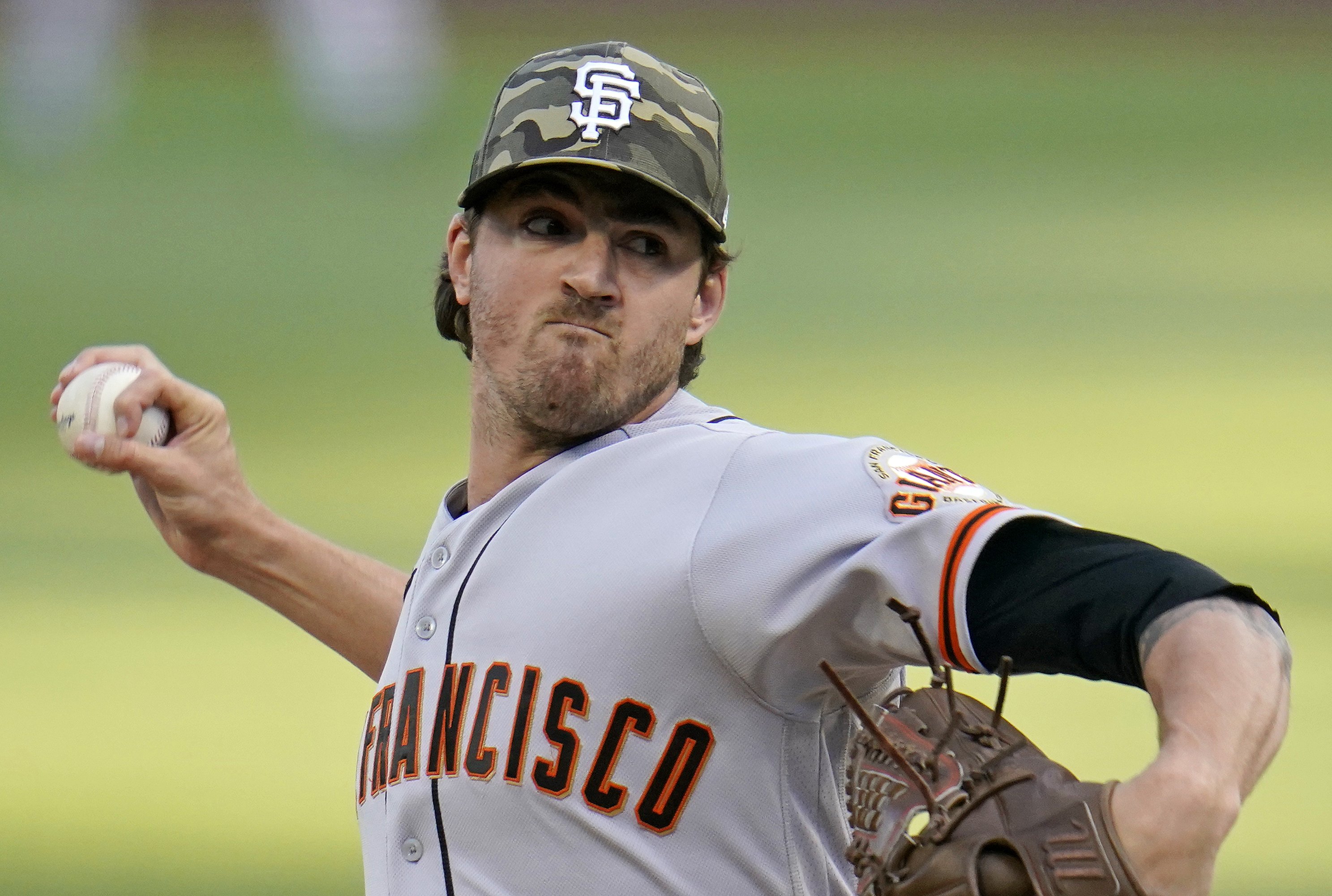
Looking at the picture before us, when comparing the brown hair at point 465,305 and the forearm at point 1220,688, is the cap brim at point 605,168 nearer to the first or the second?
the brown hair at point 465,305

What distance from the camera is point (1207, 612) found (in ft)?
3.80

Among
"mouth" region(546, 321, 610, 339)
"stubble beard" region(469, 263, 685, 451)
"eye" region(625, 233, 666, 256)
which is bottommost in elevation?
"stubble beard" region(469, 263, 685, 451)

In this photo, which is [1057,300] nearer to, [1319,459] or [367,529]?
[1319,459]

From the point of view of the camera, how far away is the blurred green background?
14.2 ft

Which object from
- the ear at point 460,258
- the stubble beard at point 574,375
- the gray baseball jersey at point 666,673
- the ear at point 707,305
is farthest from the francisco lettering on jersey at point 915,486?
the ear at point 460,258

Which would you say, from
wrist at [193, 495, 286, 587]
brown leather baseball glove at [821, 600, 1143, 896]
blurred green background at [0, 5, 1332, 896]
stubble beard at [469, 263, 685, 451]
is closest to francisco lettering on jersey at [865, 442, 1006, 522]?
brown leather baseball glove at [821, 600, 1143, 896]

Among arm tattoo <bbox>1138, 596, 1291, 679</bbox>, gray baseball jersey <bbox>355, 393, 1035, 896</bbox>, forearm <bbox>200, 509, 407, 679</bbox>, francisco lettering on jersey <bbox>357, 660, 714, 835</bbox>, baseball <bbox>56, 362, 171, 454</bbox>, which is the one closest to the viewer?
arm tattoo <bbox>1138, 596, 1291, 679</bbox>

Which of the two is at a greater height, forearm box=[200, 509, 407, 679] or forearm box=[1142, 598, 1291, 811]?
forearm box=[1142, 598, 1291, 811]

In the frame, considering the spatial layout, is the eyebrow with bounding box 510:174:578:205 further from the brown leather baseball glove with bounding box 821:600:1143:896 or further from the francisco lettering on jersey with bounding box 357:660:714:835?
the brown leather baseball glove with bounding box 821:600:1143:896

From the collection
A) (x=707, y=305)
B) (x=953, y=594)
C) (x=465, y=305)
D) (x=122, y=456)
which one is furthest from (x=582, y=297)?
(x=122, y=456)

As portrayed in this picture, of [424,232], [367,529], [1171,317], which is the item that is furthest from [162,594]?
[1171,317]

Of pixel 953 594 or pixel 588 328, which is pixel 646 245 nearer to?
pixel 588 328

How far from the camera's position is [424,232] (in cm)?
794

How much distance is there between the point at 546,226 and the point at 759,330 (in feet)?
17.1
